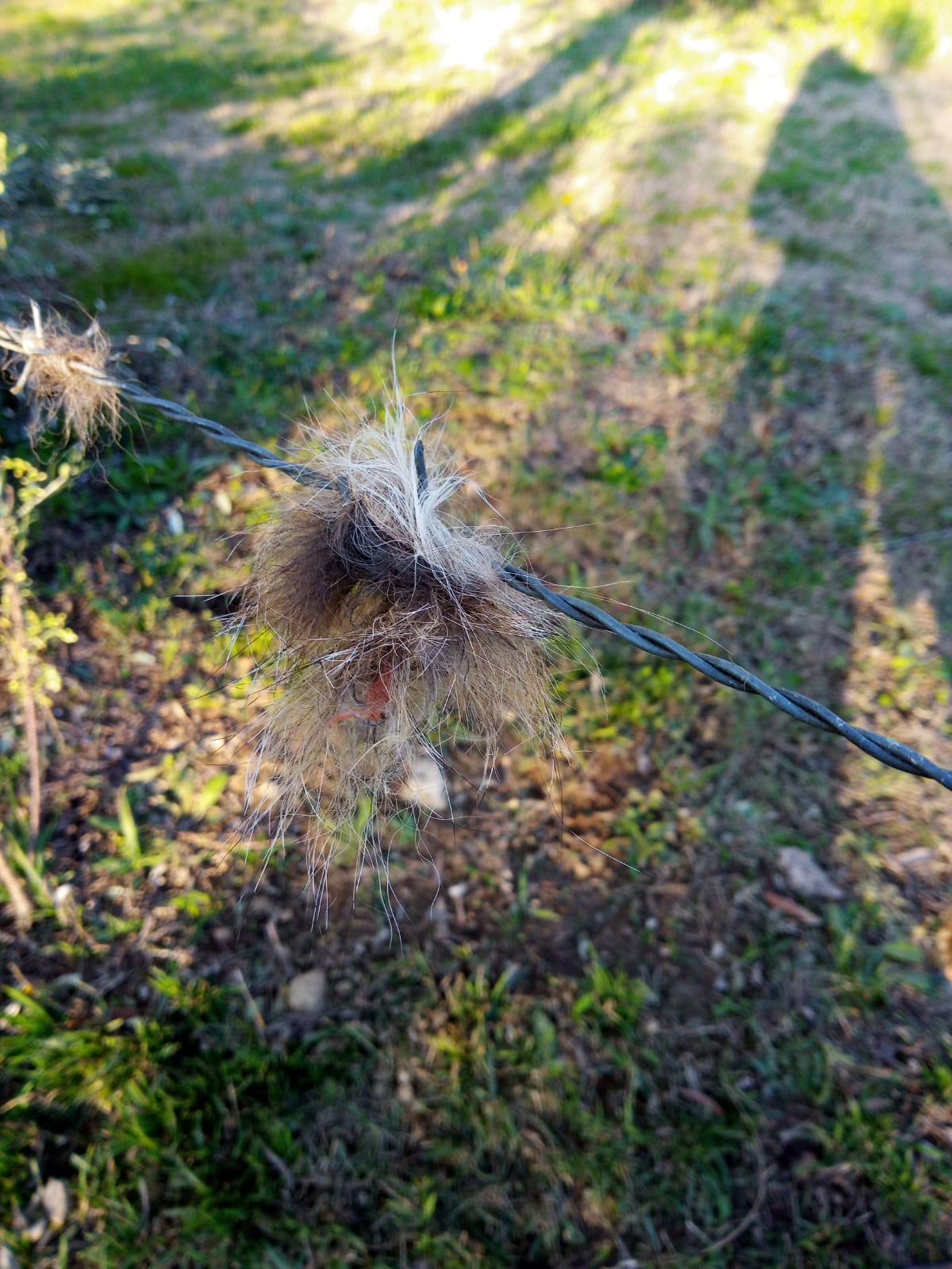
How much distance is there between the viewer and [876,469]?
3.77 m

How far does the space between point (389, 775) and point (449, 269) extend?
4.32 m

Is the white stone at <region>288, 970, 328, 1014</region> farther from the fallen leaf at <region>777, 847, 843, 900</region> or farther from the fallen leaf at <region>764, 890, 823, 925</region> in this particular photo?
the fallen leaf at <region>777, 847, 843, 900</region>

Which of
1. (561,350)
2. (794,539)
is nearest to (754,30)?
(561,350)

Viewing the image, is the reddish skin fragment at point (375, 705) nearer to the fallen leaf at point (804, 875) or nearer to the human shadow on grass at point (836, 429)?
the fallen leaf at point (804, 875)

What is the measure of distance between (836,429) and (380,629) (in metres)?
3.68

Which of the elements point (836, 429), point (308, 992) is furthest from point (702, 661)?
point (836, 429)

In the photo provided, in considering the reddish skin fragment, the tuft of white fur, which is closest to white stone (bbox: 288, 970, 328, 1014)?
the tuft of white fur

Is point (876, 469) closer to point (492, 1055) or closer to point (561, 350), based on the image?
point (561, 350)

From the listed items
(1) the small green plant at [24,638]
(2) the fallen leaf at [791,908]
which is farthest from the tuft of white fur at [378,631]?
(2) the fallen leaf at [791,908]

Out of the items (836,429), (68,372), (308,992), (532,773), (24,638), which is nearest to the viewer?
(68,372)

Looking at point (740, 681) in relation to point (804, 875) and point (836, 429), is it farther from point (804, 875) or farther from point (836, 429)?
point (836, 429)

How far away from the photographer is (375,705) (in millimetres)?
1214

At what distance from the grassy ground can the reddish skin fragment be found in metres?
0.71

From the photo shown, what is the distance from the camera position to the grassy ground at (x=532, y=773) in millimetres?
1868
